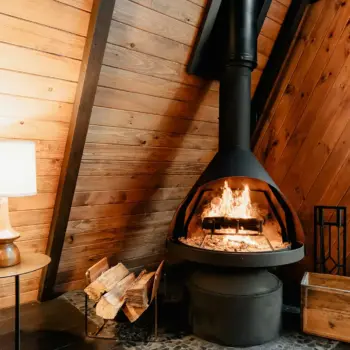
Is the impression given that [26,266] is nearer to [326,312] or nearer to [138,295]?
[138,295]

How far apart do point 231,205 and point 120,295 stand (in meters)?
0.94

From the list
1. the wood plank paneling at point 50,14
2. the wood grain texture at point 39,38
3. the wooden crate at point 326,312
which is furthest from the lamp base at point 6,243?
the wooden crate at point 326,312

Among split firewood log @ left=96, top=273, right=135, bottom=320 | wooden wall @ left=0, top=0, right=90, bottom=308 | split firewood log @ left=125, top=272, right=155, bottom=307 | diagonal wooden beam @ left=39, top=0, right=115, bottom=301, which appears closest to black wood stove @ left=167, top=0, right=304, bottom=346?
split firewood log @ left=125, top=272, right=155, bottom=307

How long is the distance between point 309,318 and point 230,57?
5.09 feet

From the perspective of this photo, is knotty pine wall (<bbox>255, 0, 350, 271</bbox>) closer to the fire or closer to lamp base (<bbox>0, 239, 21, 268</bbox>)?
the fire

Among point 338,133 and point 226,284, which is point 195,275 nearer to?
point 226,284

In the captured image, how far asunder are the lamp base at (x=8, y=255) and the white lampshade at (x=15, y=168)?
0.29 metres

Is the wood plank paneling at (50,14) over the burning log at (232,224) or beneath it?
over

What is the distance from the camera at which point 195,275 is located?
85.7 inches

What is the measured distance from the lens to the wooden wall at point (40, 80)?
1666 mm

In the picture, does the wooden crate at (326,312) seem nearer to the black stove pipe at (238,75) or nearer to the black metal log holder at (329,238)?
the black metal log holder at (329,238)

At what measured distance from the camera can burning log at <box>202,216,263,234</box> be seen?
2.23 m

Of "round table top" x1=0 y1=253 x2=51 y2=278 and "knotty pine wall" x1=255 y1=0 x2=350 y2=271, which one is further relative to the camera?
"knotty pine wall" x1=255 y1=0 x2=350 y2=271

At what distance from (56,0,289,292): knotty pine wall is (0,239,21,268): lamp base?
0.57 meters
